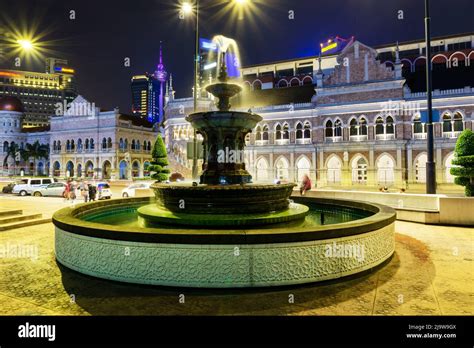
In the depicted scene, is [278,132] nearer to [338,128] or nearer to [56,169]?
[338,128]

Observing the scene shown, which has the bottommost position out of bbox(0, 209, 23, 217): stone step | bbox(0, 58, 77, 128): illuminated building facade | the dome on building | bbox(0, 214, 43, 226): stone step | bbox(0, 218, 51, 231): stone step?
bbox(0, 218, 51, 231): stone step

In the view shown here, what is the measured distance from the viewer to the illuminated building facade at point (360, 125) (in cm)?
3462

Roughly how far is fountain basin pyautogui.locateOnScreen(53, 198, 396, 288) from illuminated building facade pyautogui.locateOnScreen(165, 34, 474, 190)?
1257 inches

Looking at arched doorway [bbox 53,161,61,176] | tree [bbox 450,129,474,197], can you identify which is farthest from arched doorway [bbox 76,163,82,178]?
tree [bbox 450,129,474,197]

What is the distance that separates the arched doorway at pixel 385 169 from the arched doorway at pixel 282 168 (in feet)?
37.6

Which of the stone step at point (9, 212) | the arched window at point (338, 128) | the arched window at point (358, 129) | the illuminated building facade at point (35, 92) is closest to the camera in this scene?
the stone step at point (9, 212)

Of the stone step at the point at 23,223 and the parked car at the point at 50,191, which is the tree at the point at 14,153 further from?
the stone step at the point at 23,223

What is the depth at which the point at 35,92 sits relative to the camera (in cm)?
12481

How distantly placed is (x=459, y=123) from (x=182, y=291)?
39079 mm

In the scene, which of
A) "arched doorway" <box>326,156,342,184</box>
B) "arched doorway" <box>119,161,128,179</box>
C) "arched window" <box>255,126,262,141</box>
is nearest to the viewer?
"arched doorway" <box>326,156,342,184</box>

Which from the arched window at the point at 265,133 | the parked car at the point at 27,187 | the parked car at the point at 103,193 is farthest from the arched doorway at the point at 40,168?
the parked car at the point at 103,193

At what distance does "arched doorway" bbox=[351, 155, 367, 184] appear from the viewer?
38084mm

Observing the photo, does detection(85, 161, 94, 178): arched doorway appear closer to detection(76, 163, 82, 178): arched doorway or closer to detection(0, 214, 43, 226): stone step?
detection(76, 163, 82, 178): arched doorway

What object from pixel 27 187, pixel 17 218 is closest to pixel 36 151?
pixel 27 187
